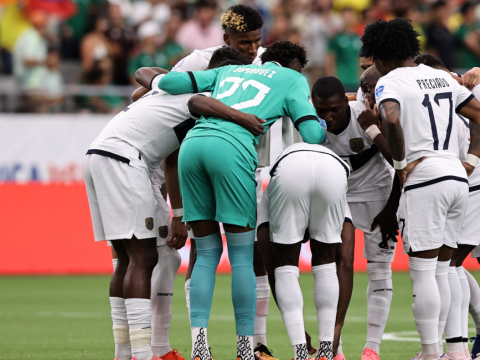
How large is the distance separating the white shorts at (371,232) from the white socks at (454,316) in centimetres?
62

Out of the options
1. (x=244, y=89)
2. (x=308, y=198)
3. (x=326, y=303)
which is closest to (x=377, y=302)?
(x=326, y=303)

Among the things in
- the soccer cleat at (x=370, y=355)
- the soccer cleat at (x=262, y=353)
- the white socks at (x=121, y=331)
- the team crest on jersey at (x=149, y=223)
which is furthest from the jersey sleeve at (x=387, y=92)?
the white socks at (x=121, y=331)

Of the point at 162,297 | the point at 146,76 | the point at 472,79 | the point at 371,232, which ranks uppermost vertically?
the point at 146,76

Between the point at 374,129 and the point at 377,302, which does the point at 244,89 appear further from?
the point at 377,302

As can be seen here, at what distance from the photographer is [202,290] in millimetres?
4996

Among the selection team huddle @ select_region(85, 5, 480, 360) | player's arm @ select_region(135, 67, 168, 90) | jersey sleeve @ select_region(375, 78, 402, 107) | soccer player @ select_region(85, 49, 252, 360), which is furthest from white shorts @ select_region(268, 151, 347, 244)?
player's arm @ select_region(135, 67, 168, 90)

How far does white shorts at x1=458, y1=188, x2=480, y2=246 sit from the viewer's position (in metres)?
5.69

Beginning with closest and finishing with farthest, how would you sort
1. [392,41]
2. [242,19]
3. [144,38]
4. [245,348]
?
[245,348], [392,41], [242,19], [144,38]

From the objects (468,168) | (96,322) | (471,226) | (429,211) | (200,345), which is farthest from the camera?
(96,322)

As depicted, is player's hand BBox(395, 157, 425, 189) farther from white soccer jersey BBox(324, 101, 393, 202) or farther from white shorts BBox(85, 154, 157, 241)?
white shorts BBox(85, 154, 157, 241)

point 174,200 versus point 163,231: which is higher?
point 174,200

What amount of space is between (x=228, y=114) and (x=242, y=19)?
1674 millimetres

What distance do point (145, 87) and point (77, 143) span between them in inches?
312

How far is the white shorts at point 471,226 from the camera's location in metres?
5.69
